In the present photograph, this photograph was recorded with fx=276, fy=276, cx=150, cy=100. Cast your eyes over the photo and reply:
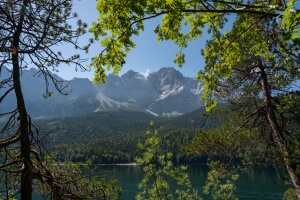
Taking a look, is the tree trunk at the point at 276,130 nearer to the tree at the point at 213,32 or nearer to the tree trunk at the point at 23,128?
the tree at the point at 213,32

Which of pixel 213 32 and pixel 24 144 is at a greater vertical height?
pixel 213 32

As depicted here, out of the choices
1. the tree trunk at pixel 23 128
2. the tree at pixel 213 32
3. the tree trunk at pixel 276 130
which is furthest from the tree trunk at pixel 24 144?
the tree trunk at pixel 276 130

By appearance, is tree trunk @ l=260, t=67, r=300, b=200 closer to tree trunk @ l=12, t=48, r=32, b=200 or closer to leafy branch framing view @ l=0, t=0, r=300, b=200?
leafy branch framing view @ l=0, t=0, r=300, b=200

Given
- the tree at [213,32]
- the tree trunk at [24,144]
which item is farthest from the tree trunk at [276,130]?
the tree trunk at [24,144]

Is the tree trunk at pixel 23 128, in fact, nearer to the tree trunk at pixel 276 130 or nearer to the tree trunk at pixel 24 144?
the tree trunk at pixel 24 144

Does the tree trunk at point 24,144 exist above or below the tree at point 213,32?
below

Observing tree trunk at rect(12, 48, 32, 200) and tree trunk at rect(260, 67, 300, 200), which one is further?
tree trunk at rect(260, 67, 300, 200)

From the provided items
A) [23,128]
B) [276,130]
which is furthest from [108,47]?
[276,130]

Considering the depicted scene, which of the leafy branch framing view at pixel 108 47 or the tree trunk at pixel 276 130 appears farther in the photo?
the tree trunk at pixel 276 130

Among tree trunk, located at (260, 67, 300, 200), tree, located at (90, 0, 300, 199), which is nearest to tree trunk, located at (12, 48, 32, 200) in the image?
tree, located at (90, 0, 300, 199)

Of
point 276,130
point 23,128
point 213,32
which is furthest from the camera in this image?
point 276,130

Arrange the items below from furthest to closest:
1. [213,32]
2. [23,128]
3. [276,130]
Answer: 1. [276,130]
2. [213,32]
3. [23,128]

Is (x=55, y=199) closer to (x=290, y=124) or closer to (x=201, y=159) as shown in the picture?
(x=290, y=124)

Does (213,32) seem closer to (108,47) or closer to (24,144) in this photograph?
(108,47)
